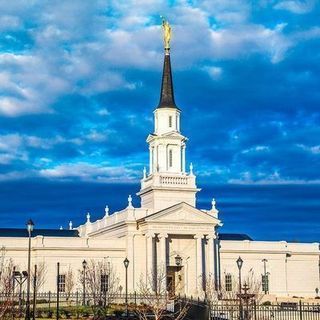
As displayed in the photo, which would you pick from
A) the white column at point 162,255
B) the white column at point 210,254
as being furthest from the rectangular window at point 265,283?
the white column at point 162,255

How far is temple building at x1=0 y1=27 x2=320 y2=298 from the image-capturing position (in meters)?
82.3

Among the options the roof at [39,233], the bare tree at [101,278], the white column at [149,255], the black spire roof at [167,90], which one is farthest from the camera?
the roof at [39,233]

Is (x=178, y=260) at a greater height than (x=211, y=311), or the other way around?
(x=178, y=260)

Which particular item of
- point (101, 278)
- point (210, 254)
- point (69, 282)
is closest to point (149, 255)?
point (101, 278)

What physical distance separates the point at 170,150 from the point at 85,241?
13.8m

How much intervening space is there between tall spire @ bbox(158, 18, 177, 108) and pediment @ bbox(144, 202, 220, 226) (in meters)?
11.8

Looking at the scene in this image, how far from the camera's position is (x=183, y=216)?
82938 mm

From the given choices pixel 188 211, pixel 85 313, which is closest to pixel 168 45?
pixel 188 211

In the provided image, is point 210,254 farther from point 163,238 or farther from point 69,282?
point 69,282

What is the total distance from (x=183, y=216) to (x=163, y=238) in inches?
Answer: 129

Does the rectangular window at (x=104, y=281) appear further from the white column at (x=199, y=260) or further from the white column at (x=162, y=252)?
the white column at (x=199, y=260)

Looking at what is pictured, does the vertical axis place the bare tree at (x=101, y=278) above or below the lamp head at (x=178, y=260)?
below

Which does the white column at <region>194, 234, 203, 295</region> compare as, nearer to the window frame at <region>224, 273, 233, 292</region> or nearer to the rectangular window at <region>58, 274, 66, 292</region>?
the window frame at <region>224, 273, 233, 292</region>

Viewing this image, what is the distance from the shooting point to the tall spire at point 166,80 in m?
86.6
